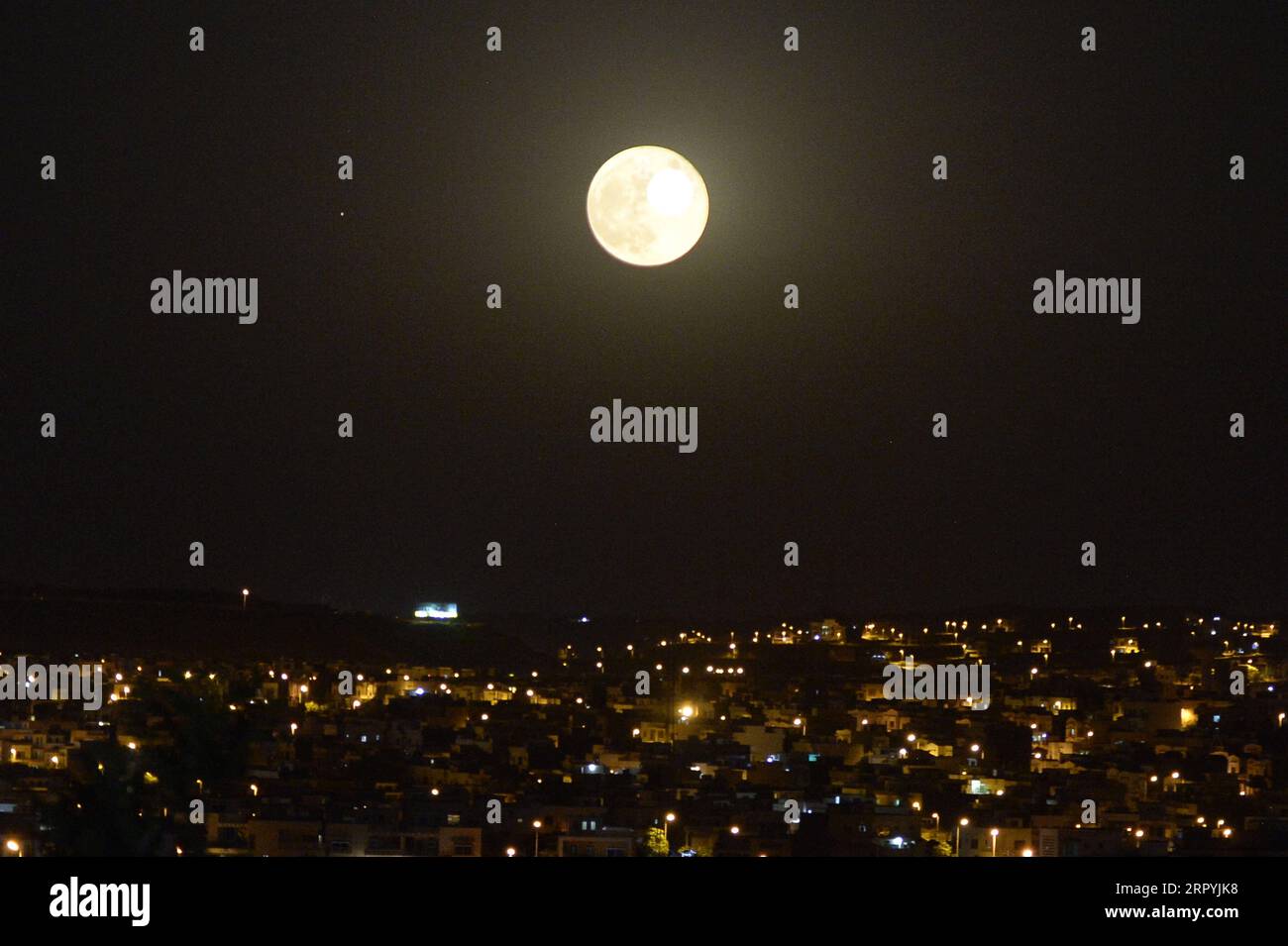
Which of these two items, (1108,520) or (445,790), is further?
(1108,520)

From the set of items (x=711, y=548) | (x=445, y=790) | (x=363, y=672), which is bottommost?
(x=445, y=790)
